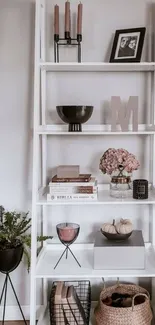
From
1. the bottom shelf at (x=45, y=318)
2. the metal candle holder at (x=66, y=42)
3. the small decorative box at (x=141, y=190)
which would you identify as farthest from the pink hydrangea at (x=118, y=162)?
the bottom shelf at (x=45, y=318)

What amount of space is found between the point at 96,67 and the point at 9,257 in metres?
1.19

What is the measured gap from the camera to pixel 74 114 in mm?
1854

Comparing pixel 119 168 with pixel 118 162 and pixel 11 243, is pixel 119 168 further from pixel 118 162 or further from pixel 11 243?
pixel 11 243

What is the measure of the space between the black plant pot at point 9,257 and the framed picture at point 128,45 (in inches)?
48.4

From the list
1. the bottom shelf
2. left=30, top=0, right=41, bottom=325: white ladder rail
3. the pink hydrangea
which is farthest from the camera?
the bottom shelf

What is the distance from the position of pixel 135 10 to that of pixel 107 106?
0.62 m

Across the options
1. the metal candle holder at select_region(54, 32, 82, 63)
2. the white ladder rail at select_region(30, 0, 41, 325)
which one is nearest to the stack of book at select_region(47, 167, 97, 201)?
the white ladder rail at select_region(30, 0, 41, 325)

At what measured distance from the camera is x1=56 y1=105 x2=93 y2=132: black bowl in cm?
185

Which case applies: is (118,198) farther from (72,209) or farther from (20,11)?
(20,11)

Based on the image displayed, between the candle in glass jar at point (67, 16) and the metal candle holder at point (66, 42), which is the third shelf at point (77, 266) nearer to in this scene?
the metal candle holder at point (66, 42)

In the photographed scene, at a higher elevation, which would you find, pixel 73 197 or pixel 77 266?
pixel 73 197

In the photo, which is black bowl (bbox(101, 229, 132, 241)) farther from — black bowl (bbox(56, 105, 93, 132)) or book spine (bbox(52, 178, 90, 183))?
→ black bowl (bbox(56, 105, 93, 132))

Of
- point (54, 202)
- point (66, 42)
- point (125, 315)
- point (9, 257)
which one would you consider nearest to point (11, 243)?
point (9, 257)

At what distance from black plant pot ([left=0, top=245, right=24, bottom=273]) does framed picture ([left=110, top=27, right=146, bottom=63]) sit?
123 cm
